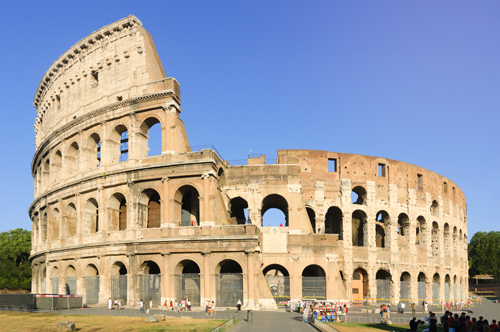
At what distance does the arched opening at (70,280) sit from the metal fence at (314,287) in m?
17.7

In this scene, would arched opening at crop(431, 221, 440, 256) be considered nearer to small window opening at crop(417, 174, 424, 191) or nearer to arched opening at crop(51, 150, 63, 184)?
small window opening at crop(417, 174, 424, 191)

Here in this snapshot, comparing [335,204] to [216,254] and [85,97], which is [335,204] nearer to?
[216,254]

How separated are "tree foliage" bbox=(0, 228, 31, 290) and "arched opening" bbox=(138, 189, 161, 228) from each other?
3267 centimetres

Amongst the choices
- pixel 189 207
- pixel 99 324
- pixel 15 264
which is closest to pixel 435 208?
pixel 189 207

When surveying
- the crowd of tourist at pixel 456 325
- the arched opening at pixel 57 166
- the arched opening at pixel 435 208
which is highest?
the arched opening at pixel 57 166

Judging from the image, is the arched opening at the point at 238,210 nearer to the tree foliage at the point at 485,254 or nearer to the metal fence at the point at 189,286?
the metal fence at the point at 189,286

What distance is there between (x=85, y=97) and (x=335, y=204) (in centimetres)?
2343

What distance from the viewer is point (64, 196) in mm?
39781

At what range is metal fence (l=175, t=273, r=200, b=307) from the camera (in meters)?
33.1

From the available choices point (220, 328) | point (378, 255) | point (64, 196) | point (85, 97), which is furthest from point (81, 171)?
point (378, 255)

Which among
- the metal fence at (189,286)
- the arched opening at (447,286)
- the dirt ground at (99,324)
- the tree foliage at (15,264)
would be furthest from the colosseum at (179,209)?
the tree foliage at (15,264)

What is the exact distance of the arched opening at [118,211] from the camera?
3666 centimetres

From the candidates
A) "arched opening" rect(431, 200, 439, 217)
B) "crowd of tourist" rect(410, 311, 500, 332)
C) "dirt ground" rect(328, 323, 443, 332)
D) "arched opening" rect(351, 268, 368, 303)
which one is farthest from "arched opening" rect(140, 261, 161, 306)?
"arched opening" rect(431, 200, 439, 217)

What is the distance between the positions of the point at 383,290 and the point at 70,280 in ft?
86.8
